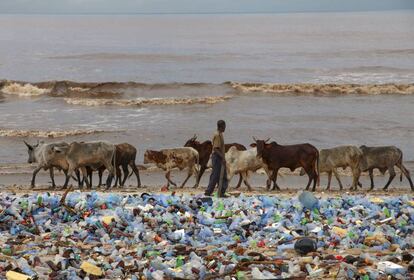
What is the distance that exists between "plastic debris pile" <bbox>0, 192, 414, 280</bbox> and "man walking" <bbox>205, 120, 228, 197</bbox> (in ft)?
4.88

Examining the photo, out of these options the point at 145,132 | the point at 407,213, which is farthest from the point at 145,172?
the point at 407,213

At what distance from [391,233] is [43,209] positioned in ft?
18.3

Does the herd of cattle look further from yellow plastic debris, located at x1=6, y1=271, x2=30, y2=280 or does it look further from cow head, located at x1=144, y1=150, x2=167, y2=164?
yellow plastic debris, located at x1=6, y1=271, x2=30, y2=280

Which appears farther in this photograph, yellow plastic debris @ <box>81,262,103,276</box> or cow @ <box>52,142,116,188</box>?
cow @ <box>52,142,116,188</box>

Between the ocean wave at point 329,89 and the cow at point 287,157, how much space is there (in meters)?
22.8

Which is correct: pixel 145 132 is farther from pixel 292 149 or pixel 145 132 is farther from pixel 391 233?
pixel 391 233

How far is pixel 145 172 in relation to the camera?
21.0 metres

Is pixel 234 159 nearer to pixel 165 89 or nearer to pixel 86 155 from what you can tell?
pixel 86 155

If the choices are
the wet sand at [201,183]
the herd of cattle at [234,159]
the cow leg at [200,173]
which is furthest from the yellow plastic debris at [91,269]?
the cow leg at [200,173]

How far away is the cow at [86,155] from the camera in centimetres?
1820

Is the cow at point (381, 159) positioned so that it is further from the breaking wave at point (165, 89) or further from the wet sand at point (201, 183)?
the breaking wave at point (165, 89)

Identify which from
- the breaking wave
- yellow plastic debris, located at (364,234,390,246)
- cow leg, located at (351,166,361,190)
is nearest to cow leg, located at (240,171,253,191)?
cow leg, located at (351,166,361,190)

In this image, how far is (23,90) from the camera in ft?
144

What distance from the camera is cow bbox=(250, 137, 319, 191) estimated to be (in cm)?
1803
